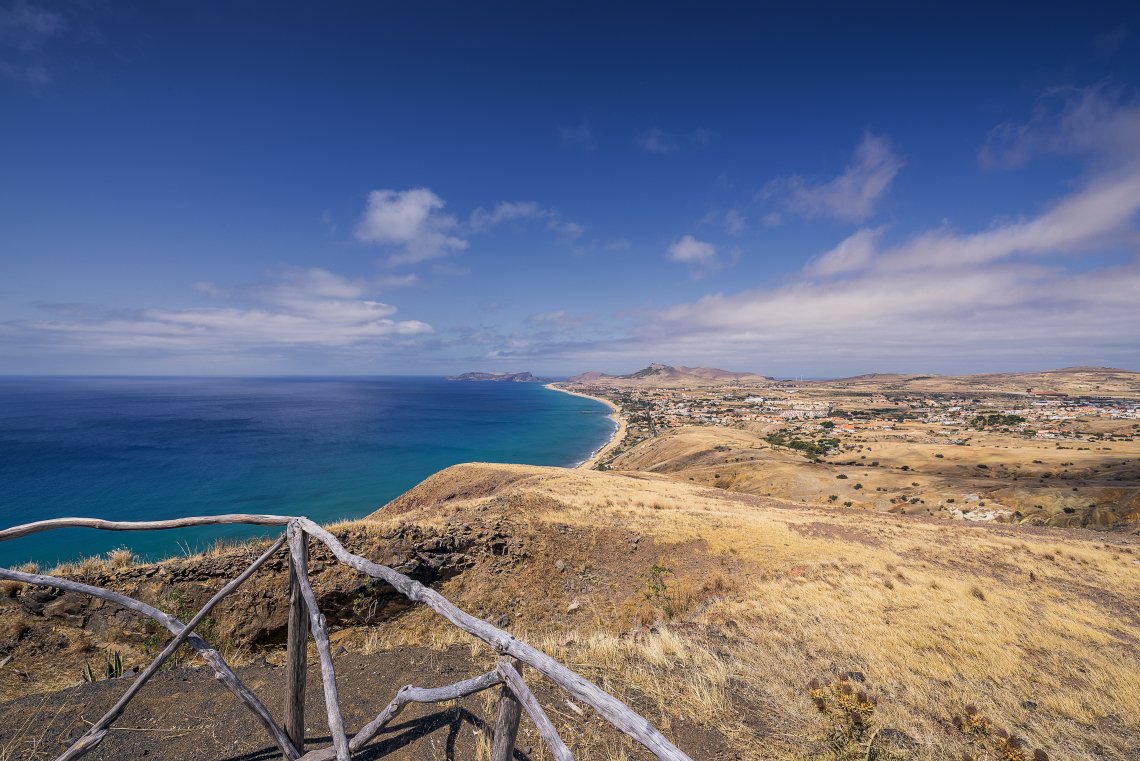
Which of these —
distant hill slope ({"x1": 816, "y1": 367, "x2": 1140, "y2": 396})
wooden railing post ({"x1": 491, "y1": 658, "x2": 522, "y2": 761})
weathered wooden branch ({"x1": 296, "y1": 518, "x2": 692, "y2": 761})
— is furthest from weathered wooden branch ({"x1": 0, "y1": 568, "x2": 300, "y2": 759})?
distant hill slope ({"x1": 816, "y1": 367, "x2": 1140, "y2": 396})

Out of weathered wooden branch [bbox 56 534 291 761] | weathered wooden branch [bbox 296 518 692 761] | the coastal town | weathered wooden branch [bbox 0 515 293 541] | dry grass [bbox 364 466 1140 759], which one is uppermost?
weathered wooden branch [bbox 0 515 293 541]

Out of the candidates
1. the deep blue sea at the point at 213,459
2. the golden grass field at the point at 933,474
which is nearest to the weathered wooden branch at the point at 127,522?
the deep blue sea at the point at 213,459

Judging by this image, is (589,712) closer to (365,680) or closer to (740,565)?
(365,680)

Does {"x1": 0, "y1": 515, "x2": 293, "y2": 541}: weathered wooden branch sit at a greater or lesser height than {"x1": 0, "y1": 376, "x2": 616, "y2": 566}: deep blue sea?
greater

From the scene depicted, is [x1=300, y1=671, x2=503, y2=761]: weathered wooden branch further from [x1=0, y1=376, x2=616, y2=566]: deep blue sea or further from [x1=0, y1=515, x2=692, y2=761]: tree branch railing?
[x1=0, y1=376, x2=616, y2=566]: deep blue sea

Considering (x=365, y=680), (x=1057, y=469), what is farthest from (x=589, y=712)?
(x=1057, y=469)

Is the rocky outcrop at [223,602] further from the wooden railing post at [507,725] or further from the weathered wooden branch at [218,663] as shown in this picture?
the wooden railing post at [507,725]
